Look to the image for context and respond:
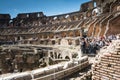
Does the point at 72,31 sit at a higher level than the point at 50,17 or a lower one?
lower

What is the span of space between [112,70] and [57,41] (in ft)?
74.4

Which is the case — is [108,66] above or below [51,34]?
below

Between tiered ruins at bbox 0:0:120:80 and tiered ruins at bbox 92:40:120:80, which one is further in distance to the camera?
tiered ruins at bbox 0:0:120:80

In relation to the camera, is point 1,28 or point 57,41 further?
point 1,28

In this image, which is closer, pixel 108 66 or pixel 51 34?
pixel 108 66

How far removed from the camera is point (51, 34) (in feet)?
133

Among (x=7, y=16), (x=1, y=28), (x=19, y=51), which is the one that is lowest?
(x=19, y=51)

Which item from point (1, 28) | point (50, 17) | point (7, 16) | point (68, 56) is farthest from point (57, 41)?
point (7, 16)

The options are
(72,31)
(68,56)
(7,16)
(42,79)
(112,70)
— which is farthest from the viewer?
(7,16)

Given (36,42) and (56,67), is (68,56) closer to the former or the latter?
(56,67)

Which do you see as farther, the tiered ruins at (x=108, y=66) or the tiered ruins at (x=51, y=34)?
the tiered ruins at (x=51, y=34)

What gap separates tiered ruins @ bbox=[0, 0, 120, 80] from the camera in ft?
74.5

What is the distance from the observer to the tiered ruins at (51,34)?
74.5 ft

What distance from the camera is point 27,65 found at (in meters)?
23.0
